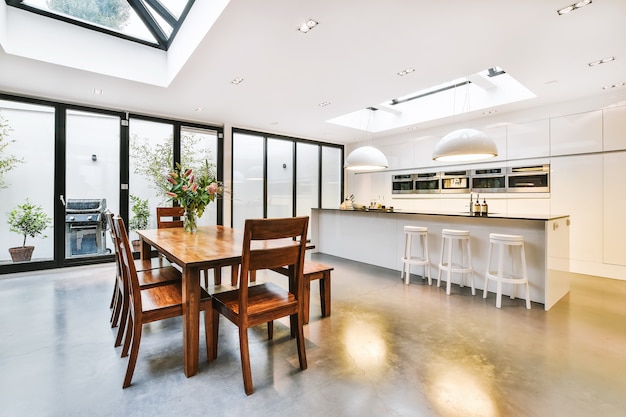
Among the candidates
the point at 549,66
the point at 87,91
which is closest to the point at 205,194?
the point at 87,91

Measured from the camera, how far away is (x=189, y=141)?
5.35 m

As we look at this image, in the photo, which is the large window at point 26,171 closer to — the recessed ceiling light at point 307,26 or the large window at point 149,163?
the large window at point 149,163

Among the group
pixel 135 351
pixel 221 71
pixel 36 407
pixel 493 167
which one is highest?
pixel 221 71

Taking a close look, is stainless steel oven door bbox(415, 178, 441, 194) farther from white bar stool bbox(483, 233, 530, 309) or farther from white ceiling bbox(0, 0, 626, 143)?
white bar stool bbox(483, 233, 530, 309)

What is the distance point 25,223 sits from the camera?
13.3ft

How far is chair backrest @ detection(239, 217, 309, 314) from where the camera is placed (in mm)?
1555

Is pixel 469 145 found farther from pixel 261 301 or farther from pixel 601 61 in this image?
pixel 261 301

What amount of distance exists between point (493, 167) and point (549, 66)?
7.32ft

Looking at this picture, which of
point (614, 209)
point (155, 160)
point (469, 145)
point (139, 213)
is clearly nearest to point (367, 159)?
point (469, 145)

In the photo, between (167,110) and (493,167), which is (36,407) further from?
(493,167)

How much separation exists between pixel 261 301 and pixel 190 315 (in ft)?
1.39

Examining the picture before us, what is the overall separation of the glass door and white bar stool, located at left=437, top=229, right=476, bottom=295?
5019 mm

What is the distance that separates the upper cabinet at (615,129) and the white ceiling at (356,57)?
0.26m

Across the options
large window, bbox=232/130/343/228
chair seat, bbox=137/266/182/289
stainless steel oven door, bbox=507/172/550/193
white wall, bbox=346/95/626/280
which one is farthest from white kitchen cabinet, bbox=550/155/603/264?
chair seat, bbox=137/266/182/289
